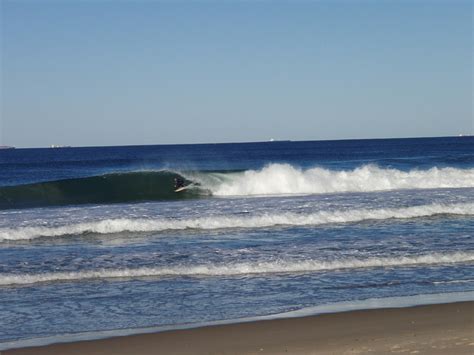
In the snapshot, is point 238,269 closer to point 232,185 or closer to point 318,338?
point 318,338

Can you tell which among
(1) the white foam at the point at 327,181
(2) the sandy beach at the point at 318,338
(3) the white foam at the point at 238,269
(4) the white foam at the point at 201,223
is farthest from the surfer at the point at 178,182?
(2) the sandy beach at the point at 318,338

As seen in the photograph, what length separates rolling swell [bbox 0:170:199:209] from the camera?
92.2 ft

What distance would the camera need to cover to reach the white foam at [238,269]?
11.6 m

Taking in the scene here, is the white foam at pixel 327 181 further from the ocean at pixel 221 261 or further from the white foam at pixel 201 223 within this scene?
the white foam at pixel 201 223

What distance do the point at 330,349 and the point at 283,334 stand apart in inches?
30.7

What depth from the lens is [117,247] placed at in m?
14.5

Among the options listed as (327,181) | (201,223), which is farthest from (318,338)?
(327,181)

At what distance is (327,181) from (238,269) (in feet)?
58.5

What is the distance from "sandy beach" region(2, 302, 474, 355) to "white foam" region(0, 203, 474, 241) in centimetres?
847

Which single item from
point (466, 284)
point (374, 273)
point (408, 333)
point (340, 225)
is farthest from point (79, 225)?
point (408, 333)

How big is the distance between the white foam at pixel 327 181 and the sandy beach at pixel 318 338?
63.9 feet

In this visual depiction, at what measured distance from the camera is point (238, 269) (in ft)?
38.9

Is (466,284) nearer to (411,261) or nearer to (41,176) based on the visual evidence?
(411,261)

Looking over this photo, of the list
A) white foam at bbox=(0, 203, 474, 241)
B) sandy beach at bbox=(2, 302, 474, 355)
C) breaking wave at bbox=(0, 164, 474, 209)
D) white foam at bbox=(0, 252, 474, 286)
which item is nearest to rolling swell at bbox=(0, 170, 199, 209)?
breaking wave at bbox=(0, 164, 474, 209)
